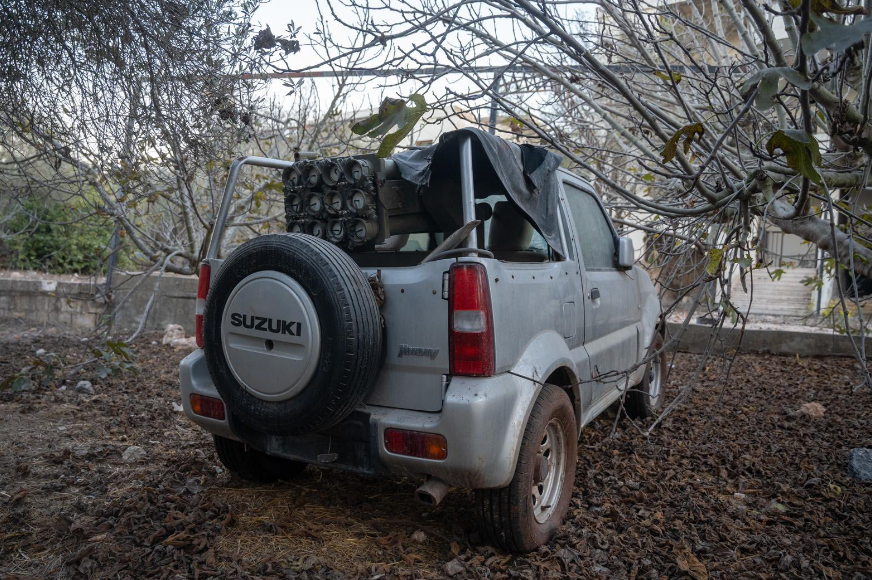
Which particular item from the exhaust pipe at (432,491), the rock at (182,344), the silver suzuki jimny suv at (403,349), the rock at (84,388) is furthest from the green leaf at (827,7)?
the rock at (182,344)

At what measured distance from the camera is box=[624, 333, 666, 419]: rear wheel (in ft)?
A: 16.1

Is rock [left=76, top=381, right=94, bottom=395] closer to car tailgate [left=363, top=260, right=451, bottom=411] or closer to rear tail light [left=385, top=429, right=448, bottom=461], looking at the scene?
car tailgate [left=363, top=260, right=451, bottom=411]

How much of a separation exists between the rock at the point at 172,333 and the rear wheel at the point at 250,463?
512cm

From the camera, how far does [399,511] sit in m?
3.21

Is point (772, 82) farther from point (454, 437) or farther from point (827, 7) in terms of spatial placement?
point (454, 437)

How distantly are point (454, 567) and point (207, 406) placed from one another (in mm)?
1441

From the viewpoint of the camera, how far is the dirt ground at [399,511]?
2.68 m

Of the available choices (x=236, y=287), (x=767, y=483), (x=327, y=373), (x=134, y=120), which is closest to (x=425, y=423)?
(x=327, y=373)

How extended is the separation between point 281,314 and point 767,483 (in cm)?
311

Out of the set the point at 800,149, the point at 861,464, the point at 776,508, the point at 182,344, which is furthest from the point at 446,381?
the point at 182,344

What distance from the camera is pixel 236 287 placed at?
277 cm

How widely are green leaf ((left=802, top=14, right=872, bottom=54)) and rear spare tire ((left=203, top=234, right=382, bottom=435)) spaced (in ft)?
5.75

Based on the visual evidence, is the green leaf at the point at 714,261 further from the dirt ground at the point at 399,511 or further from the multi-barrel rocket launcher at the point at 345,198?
the multi-barrel rocket launcher at the point at 345,198

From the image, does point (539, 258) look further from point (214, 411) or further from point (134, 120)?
point (134, 120)
